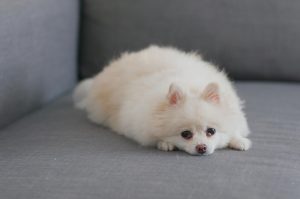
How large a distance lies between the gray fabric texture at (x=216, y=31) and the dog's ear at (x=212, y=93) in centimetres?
68

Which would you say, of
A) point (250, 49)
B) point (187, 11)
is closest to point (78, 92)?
point (187, 11)

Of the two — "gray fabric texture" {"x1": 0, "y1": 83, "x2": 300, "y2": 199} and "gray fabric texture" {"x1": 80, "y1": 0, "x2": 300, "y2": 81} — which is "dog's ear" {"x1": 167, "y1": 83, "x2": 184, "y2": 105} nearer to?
"gray fabric texture" {"x1": 0, "y1": 83, "x2": 300, "y2": 199}

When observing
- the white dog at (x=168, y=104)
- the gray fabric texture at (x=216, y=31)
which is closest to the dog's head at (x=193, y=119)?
the white dog at (x=168, y=104)

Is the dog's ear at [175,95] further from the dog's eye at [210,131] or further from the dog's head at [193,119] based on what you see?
the dog's eye at [210,131]

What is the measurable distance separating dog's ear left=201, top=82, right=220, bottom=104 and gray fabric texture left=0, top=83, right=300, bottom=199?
0.14 metres

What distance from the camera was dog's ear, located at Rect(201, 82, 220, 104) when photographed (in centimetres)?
142

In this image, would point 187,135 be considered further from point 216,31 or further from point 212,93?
point 216,31

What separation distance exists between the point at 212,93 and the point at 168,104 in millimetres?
122

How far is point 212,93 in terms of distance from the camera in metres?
1.43

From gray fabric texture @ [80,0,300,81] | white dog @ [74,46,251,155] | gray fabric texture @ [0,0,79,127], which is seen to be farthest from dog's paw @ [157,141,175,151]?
gray fabric texture @ [80,0,300,81]

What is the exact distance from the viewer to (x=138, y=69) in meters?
1.73

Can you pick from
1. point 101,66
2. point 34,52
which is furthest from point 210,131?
point 101,66

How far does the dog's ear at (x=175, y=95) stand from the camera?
1417mm

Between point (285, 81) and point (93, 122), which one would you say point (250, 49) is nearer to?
point (285, 81)
